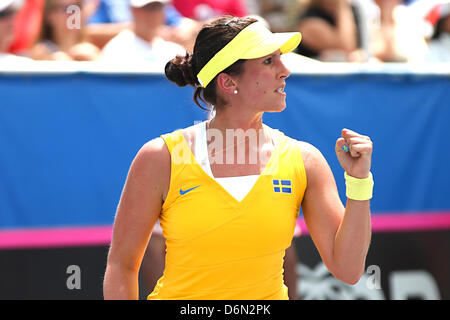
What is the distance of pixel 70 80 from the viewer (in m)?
→ 4.32

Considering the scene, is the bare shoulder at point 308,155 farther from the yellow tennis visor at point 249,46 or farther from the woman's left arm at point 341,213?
the yellow tennis visor at point 249,46

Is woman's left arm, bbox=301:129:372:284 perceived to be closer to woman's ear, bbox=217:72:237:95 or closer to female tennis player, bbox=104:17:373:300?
female tennis player, bbox=104:17:373:300

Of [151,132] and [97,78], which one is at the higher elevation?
[97,78]

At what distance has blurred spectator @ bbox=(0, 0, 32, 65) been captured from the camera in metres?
4.71

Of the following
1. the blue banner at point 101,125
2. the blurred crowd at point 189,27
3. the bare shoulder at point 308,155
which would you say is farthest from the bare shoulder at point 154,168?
the blurred crowd at point 189,27

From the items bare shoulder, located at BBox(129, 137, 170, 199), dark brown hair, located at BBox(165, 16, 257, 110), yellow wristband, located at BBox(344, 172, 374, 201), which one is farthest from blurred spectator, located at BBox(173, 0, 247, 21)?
yellow wristband, located at BBox(344, 172, 374, 201)

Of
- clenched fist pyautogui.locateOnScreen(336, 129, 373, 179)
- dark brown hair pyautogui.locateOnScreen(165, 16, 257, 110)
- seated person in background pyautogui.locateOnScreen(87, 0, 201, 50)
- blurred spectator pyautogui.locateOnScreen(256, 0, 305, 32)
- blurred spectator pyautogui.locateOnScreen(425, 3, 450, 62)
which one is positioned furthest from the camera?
blurred spectator pyautogui.locateOnScreen(425, 3, 450, 62)

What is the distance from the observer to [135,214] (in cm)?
233

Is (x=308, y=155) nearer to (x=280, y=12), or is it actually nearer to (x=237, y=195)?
(x=237, y=195)

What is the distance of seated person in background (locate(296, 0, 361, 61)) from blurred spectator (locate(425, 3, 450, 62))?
792 millimetres

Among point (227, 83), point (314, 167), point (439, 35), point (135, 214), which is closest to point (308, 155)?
point (314, 167)
